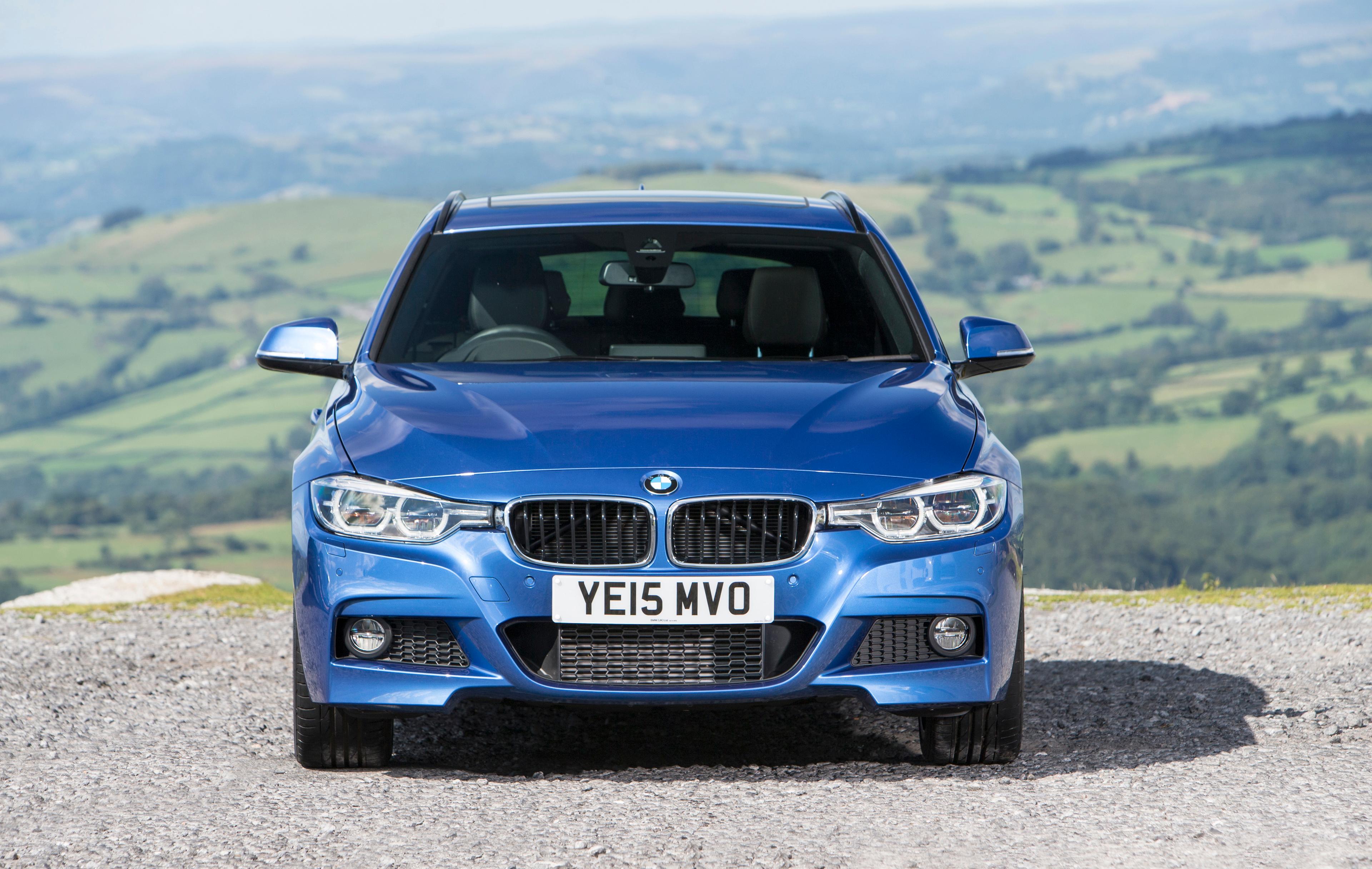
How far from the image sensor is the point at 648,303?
17.3ft

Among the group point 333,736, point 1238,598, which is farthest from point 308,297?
point 333,736

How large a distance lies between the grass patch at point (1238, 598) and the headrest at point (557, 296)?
157 inches

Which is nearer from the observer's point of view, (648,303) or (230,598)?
(648,303)

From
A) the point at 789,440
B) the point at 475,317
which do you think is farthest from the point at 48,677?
the point at 789,440

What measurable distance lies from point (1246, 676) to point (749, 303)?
9.08 feet

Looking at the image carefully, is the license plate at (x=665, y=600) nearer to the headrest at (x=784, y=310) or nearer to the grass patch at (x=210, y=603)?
the headrest at (x=784, y=310)

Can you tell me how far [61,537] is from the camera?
8044 cm

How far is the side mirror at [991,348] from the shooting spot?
16.0ft

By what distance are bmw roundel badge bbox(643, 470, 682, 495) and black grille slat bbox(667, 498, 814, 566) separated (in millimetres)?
54

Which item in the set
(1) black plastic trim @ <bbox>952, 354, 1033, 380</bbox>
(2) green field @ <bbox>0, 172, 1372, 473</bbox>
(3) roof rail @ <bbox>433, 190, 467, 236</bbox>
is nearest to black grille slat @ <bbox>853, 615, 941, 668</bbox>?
(1) black plastic trim @ <bbox>952, 354, 1033, 380</bbox>

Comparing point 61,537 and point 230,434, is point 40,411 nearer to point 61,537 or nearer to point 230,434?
point 230,434

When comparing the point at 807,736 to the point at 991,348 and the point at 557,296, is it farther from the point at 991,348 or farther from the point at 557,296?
the point at 557,296

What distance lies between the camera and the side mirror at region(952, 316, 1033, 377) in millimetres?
4863

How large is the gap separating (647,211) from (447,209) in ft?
2.59
